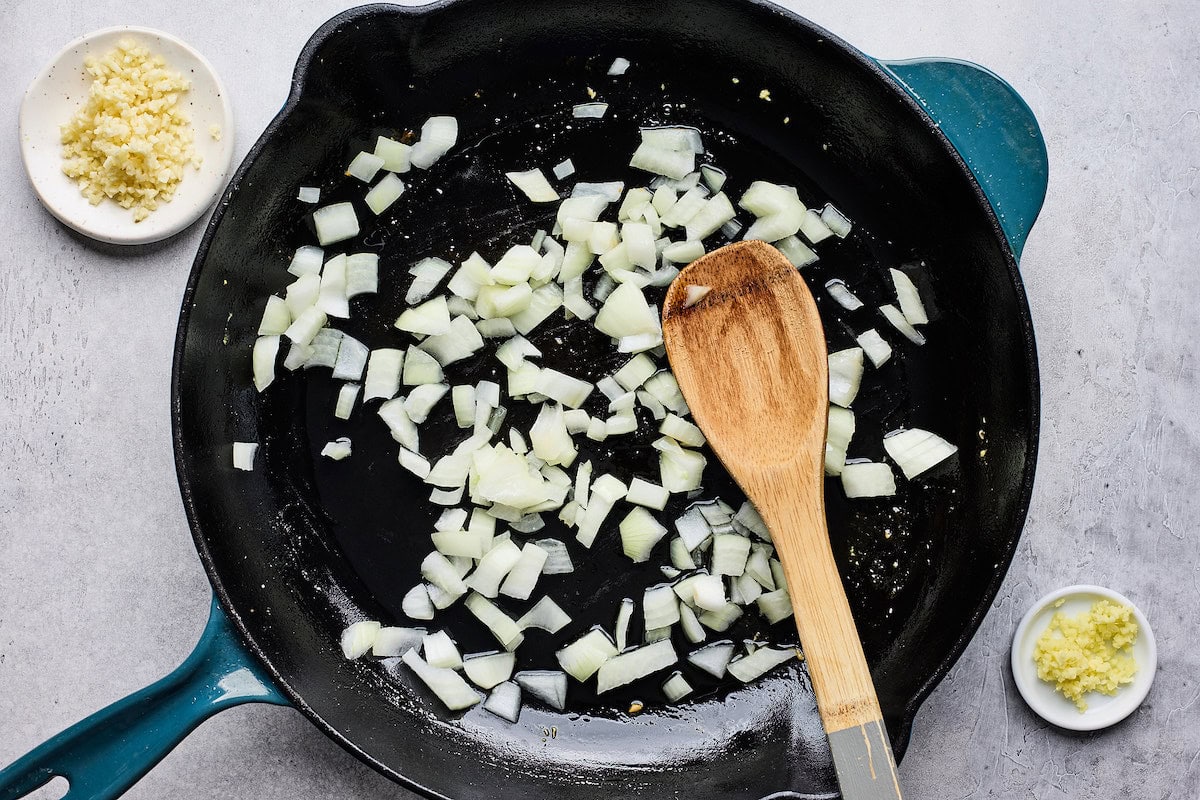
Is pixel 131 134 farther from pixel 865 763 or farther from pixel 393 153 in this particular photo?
pixel 865 763

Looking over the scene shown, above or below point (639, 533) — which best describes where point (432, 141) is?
above

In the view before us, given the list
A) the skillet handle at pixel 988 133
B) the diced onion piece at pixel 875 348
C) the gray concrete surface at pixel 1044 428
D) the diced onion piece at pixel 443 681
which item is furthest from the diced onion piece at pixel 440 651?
the skillet handle at pixel 988 133

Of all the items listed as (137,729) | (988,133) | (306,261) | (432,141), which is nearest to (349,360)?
(306,261)

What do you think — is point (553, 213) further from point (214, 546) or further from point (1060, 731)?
point (1060, 731)

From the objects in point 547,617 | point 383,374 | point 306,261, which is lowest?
point 547,617

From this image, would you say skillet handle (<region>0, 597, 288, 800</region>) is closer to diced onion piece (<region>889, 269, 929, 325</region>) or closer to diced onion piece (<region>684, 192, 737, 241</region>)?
diced onion piece (<region>684, 192, 737, 241</region>)
